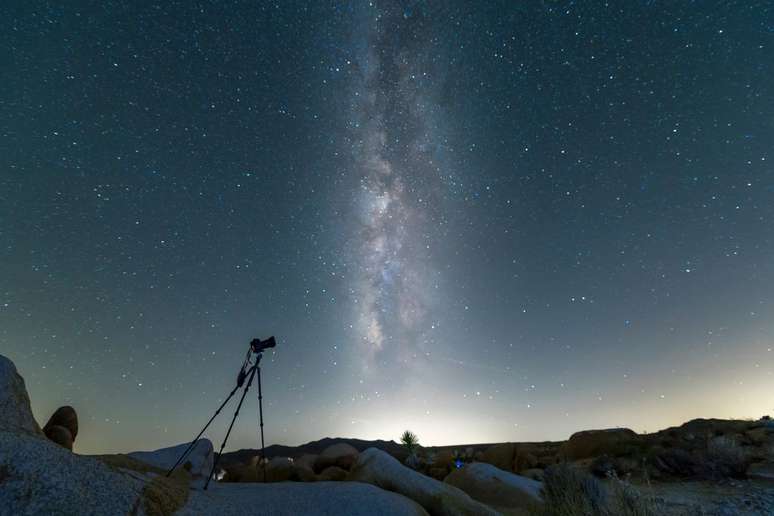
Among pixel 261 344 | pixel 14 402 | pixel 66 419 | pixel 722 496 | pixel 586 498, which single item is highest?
Result: pixel 261 344

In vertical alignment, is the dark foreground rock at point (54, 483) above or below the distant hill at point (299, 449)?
below

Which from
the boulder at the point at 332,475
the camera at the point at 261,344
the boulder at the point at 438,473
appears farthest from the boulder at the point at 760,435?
the camera at the point at 261,344

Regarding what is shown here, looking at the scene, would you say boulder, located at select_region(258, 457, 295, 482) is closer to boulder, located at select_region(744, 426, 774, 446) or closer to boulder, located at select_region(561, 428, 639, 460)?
boulder, located at select_region(561, 428, 639, 460)

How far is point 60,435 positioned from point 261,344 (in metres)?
7.38

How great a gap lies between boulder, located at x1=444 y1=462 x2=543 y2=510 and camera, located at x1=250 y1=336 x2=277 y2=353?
762cm

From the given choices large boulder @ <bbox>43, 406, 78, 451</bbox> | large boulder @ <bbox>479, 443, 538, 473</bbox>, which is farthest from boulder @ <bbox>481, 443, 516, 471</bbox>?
large boulder @ <bbox>43, 406, 78, 451</bbox>

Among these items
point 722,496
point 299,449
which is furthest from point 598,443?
point 299,449

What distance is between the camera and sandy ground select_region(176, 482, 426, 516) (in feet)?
20.0

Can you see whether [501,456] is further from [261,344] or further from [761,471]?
[261,344]

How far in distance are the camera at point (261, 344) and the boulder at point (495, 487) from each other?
300 inches

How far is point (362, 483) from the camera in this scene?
7.70 meters

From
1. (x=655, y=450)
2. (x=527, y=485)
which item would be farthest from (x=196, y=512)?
(x=655, y=450)

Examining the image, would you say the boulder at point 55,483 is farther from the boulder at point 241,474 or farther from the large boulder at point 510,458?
the large boulder at point 510,458

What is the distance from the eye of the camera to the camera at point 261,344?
26.0ft
